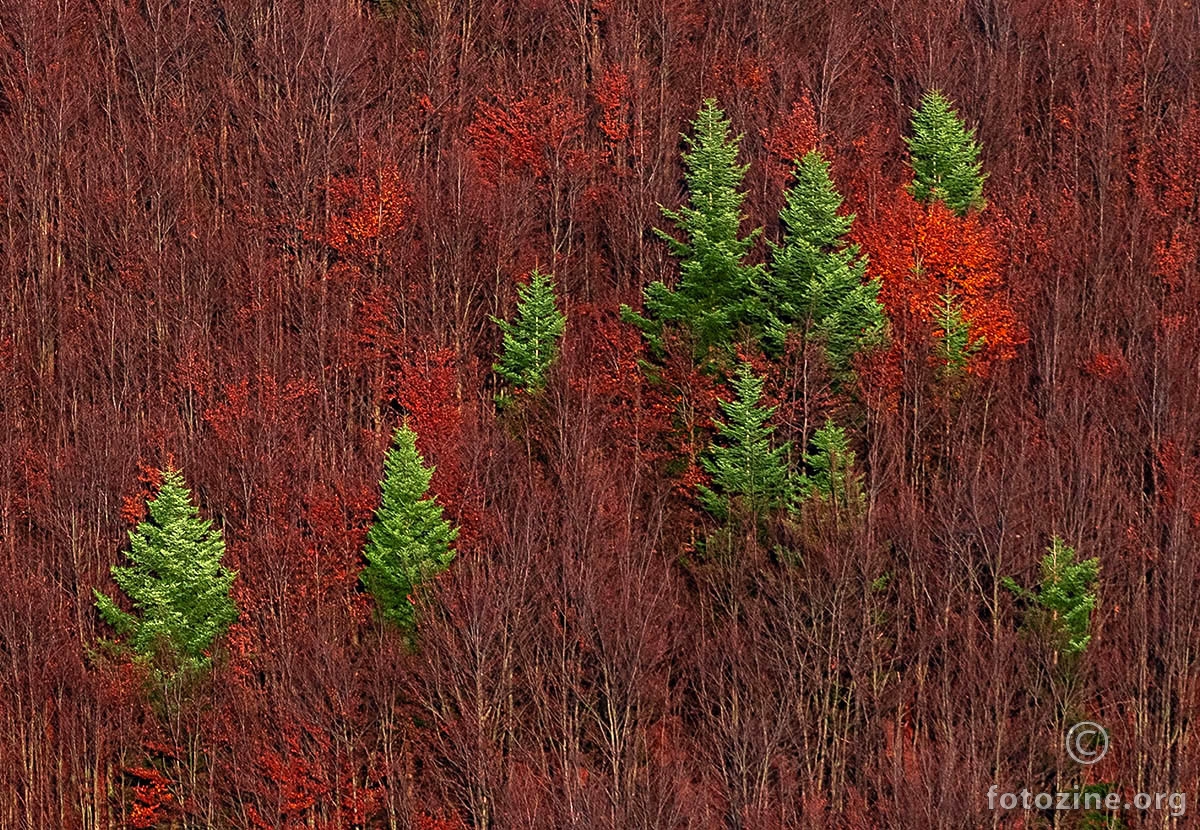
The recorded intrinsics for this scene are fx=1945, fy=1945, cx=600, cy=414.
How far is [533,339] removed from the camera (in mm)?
50812

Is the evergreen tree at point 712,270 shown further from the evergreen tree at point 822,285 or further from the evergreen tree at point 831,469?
the evergreen tree at point 831,469

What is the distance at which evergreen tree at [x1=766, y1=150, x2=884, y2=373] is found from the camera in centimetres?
4809

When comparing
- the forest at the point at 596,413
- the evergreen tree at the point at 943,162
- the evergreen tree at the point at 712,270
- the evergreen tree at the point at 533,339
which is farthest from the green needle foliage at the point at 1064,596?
the evergreen tree at the point at 943,162

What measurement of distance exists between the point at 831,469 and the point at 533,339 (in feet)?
30.5

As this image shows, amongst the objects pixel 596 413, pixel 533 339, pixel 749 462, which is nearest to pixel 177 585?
pixel 533 339

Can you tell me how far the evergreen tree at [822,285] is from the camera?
48.1m

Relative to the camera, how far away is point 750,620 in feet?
138

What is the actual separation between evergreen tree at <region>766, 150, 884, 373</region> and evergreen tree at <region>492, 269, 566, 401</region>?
595 centimetres

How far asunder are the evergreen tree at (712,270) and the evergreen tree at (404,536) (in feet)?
27.1

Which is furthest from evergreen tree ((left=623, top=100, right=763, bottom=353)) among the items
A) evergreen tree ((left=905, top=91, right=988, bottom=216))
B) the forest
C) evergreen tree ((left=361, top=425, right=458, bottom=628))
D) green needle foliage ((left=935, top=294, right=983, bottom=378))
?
evergreen tree ((left=361, top=425, right=458, bottom=628))

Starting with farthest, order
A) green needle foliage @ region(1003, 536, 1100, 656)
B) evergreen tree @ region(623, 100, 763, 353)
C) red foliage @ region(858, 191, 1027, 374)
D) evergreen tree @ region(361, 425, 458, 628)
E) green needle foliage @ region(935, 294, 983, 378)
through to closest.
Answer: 1. red foliage @ region(858, 191, 1027, 374)
2. green needle foliage @ region(935, 294, 983, 378)
3. evergreen tree @ region(623, 100, 763, 353)
4. evergreen tree @ region(361, 425, 458, 628)
5. green needle foliage @ region(1003, 536, 1100, 656)

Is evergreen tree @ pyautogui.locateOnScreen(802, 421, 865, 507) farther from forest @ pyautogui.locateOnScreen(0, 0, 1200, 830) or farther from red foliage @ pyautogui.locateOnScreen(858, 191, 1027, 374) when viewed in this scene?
red foliage @ pyautogui.locateOnScreen(858, 191, 1027, 374)

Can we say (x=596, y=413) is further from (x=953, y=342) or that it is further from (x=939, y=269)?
(x=939, y=269)

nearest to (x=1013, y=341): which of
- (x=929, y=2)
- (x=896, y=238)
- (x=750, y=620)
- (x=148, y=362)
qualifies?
(x=896, y=238)
